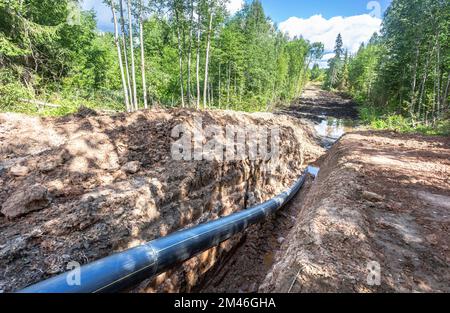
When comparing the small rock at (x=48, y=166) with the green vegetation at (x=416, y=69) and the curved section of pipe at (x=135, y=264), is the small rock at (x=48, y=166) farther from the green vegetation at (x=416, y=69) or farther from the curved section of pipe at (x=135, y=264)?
the green vegetation at (x=416, y=69)

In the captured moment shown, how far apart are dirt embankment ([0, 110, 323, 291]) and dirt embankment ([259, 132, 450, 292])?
1.95 metres

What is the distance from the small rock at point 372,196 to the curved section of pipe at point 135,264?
306cm

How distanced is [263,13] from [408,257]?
52.7 m

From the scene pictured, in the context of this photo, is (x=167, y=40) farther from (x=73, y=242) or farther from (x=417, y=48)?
(x=73, y=242)

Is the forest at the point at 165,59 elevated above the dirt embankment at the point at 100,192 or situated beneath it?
elevated above

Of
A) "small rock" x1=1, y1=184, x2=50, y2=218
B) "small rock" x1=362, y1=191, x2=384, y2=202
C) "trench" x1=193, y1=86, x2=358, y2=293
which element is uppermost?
"small rock" x1=1, y1=184, x2=50, y2=218

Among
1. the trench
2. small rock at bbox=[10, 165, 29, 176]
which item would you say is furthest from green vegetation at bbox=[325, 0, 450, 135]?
small rock at bbox=[10, 165, 29, 176]

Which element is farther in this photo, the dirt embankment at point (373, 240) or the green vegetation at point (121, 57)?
the green vegetation at point (121, 57)

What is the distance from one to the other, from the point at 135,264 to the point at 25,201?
7.90 ft

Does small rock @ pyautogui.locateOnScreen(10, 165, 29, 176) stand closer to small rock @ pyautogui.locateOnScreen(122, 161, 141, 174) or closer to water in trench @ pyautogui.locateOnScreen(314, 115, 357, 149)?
small rock @ pyautogui.locateOnScreen(122, 161, 141, 174)

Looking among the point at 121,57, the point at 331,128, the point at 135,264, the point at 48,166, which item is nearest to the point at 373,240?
the point at 135,264

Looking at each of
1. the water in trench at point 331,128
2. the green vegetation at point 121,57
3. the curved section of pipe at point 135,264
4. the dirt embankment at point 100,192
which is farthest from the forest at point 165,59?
the curved section of pipe at point 135,264

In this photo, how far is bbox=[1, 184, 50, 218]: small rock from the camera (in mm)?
3629

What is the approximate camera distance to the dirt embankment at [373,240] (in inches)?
111
